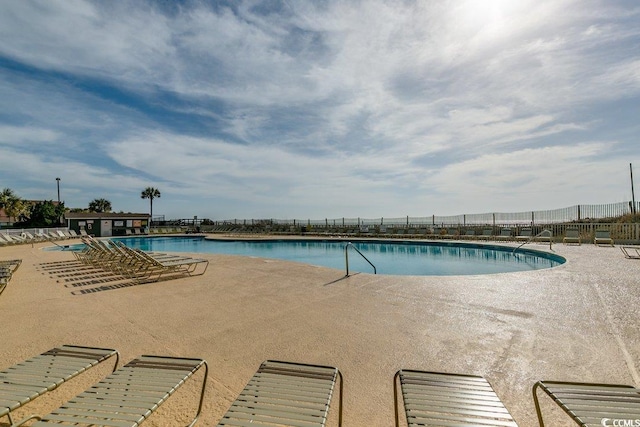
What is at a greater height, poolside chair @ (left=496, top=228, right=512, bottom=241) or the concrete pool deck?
poolside chair @ (left=496, top=228, right=512, bottom=241)

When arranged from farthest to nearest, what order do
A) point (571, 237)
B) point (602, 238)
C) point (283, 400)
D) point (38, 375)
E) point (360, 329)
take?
point (571, 237) < point (602, 238) < point (360, 329) < point (38, 375) < point (283, 400)

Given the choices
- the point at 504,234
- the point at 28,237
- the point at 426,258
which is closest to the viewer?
the point at 426,258

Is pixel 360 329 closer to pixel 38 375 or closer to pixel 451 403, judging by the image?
pixel 451 403

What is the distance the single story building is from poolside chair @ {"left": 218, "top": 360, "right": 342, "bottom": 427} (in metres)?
33.2

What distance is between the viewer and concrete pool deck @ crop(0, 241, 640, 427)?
2.48 m

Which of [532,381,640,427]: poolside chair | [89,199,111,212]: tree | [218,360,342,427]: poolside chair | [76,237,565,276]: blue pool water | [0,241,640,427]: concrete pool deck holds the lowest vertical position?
[76,237,565,276]: blue pool water

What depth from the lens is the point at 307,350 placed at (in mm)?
3121

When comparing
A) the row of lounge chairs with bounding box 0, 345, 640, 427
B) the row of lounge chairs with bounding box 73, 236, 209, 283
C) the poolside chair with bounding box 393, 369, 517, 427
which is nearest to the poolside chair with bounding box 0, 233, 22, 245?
the row of lounge chairs with bounding box 73, 236, 209, 283

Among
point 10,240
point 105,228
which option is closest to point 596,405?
point 10,240

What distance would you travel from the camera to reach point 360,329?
373 cm

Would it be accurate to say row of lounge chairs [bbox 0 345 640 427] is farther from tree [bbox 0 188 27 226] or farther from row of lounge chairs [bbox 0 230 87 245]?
tree [bbox 0 188 27 226]

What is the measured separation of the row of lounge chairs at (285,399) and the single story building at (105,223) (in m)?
32.5

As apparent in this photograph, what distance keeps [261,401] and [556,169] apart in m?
21.7

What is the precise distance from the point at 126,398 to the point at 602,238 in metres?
17.8
